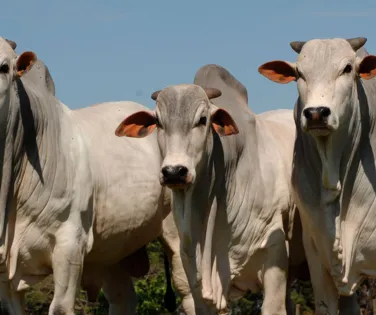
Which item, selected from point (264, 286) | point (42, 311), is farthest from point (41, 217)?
point (42, 311)

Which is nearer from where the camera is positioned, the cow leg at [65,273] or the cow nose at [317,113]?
the cow nose at [317,113]

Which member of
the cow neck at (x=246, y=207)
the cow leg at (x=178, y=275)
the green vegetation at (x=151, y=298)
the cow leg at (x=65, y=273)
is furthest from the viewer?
the green vegetation at (x=151, y=298)

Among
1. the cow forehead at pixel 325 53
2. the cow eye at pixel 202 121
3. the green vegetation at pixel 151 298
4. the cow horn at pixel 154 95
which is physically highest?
the cow forehead at pixel 325 53

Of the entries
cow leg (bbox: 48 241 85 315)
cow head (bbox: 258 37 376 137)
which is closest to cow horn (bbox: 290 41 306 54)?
cow head (bbox: 258 37 376 137)

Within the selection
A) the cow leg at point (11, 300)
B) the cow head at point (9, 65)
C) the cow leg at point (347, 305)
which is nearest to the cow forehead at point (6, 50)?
the cow head at point (9, 65)

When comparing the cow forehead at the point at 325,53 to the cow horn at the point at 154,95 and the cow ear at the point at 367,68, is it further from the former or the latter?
the cow horn at the point at 154,95

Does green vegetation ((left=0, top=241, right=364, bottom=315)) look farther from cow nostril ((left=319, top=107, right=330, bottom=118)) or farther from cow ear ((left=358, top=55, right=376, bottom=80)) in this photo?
cow nostril ((left=319, top=107, right=330, bottom=118))

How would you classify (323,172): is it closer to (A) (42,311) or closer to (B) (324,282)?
(B) (324,282)

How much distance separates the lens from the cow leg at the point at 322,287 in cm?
1045

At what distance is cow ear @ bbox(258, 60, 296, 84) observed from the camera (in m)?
10.3

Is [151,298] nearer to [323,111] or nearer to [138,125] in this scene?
[138,125]

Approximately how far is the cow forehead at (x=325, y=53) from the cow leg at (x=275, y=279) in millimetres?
1838

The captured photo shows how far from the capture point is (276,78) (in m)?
10.4

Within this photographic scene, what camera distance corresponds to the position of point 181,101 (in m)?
10.1
